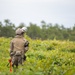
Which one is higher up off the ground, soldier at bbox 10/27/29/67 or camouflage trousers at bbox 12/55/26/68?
soldier at bbox 10/27/29/67

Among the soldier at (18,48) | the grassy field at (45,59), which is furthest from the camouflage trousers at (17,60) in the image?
the grassy field at (45,59)

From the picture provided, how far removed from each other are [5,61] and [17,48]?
3619mm

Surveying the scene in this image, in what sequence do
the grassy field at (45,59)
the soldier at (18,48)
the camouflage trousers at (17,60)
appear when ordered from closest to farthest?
the grassy field at (45,59) → the soldier at (18,48) → the camouflage trousers at (17,60)

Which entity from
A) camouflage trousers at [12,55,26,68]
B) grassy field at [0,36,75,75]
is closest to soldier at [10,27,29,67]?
camouflage trousers at [12,55,26,68]

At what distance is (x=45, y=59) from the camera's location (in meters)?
13.0

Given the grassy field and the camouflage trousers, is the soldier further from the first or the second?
the grassy field

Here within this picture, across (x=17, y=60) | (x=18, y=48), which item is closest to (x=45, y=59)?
(x=17, y=60)

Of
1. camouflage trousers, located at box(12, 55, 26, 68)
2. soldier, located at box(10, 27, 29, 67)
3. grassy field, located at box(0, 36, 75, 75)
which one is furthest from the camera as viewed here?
camouflage trousers, located at box(12, 55, 26, 68)

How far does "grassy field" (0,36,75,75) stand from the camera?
21.6 ft

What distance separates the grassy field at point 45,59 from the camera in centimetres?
659

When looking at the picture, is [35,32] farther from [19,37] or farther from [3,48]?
[19,37]

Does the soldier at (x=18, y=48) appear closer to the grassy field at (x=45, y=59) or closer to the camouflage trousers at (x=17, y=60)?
the camouflage trousers at (x=17, y=60)

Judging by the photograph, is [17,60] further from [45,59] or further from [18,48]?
[45,59]

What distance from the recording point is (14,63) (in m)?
11.5
